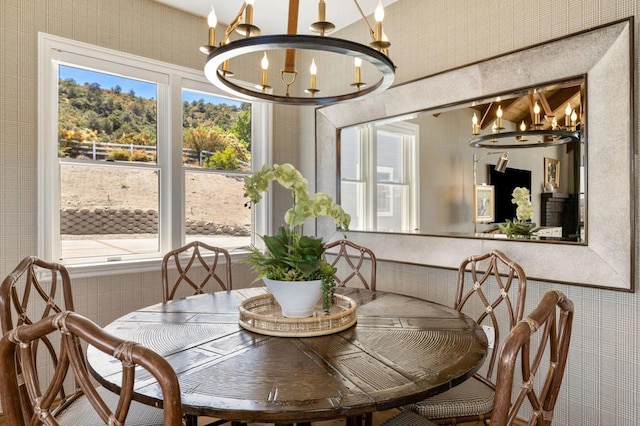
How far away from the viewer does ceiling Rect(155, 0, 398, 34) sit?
2994 millimetres

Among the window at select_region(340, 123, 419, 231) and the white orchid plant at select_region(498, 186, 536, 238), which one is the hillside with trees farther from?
the white orchid plant at select_region(498, 186, 536, 238)

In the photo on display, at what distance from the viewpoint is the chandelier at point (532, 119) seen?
204 cm

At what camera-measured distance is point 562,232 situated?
2.07 meters

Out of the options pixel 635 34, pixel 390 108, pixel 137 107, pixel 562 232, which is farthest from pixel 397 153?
pixel 137 107

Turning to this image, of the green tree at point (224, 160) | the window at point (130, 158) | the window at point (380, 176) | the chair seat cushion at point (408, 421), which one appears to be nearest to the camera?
the chair seat cushion at point (408, 421)

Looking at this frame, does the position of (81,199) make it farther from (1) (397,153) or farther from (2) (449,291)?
(2) (449,291)

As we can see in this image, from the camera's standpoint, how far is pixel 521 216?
2264 millimetres

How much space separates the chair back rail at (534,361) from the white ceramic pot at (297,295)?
816mm

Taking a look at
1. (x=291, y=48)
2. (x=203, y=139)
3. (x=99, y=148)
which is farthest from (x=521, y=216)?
(x=99, y=148)

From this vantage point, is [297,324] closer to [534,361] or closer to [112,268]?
[534,361]

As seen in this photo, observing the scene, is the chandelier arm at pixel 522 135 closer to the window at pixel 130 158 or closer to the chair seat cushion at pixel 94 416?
the window at pixel 130 158

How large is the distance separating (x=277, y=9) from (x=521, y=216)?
2.36 metres

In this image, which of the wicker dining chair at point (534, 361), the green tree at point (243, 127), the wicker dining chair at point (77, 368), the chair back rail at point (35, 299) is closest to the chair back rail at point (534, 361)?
the wicker dining chair at point (534, 361)

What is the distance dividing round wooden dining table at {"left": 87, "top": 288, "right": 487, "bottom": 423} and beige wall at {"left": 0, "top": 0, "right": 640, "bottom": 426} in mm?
816
